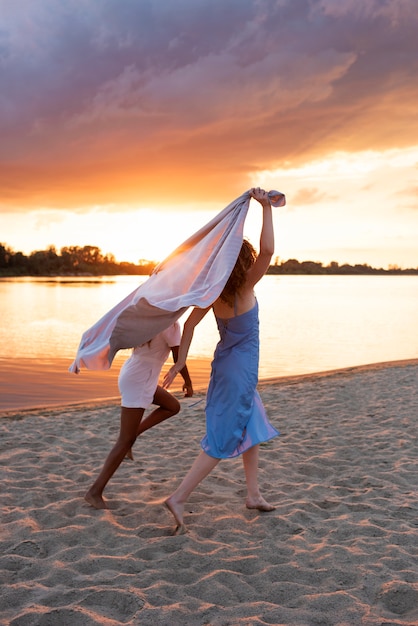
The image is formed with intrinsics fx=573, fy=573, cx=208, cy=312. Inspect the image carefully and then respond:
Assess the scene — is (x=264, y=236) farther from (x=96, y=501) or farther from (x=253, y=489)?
(x=96, y=501)

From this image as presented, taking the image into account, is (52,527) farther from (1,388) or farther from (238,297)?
(1,388)

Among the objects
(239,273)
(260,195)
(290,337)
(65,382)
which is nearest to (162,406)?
(239,273)

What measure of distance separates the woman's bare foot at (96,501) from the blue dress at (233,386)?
1065 mm

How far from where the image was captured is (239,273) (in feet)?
12.5

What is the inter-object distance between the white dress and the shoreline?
5133 mm

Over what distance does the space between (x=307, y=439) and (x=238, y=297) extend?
10.9 feet

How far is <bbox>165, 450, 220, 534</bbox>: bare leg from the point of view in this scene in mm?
3908

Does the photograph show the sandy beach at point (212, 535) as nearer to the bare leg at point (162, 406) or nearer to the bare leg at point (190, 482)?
the bare leg at point (190, 482)

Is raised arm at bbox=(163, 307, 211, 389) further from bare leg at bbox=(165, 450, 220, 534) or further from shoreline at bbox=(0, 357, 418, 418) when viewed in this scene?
shoreline at bbox=(0, 357, 418, 418)

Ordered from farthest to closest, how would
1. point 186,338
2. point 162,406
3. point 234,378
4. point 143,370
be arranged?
point 162,406 → point 143,370 → point 234,378 → point 186,338

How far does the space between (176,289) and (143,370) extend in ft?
2.46

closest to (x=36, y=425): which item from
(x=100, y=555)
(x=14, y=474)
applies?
(x=14, y=474)

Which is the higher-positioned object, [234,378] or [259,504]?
[234,378]

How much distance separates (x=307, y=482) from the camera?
16.9 feet
